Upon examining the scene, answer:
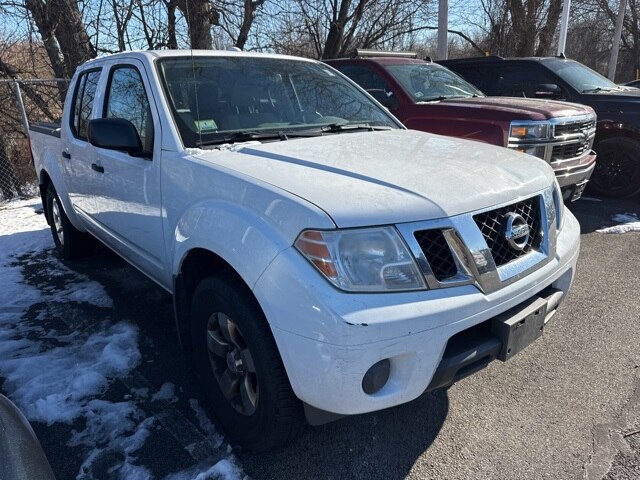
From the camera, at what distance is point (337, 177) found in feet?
6.99

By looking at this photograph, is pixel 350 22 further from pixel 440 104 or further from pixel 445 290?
pixel 445 290

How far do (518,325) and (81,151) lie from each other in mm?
3458

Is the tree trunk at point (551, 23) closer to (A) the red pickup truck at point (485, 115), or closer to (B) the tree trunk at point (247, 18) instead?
(B) the tree trunk at point (247, 18)

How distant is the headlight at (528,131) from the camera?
5160 mm

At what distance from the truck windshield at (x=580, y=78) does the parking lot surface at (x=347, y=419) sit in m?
4.35

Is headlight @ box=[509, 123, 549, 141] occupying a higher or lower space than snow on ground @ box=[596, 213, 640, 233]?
higher

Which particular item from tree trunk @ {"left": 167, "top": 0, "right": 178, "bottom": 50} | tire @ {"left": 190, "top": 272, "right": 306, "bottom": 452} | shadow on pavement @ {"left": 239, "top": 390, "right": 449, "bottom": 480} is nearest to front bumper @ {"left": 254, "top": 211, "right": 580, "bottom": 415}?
tire @ {"left": 190, "top": 272, "right": 306, "bottom": 452}

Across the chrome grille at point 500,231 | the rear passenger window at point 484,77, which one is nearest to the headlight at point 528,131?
the rear passenger window at point 484,77

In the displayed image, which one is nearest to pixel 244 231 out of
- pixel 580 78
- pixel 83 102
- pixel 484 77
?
pixel 83 102

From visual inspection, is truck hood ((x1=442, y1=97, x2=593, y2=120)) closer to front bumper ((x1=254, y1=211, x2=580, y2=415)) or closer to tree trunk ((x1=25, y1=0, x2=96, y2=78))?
front bumper ((x1=254, y1=211, x2=580, y2=415))

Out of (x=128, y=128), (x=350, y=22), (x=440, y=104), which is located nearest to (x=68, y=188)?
(x=128, y=128)

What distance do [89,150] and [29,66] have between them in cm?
910

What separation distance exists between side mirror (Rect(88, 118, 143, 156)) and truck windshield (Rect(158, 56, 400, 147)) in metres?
0.25

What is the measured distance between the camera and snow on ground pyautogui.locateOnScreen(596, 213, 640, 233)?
5542mm
